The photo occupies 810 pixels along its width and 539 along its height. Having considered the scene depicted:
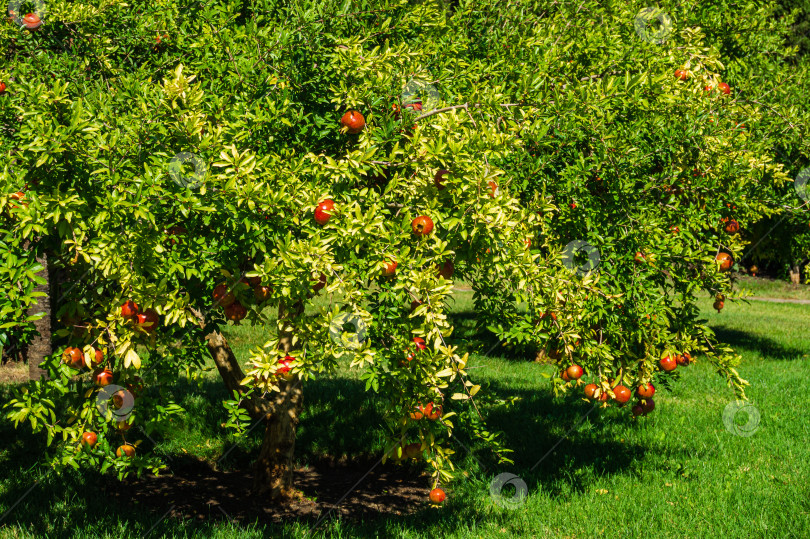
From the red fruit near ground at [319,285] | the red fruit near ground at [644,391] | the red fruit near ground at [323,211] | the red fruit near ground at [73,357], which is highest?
the red fruit near ground at [323,211]

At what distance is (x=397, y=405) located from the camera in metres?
3.61

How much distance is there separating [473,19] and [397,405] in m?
3.15

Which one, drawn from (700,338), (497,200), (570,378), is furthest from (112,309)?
(700,338)

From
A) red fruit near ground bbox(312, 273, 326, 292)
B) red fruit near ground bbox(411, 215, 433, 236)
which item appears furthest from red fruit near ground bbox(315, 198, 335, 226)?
red fruit near ground bbox(411, 215, 433, 236)

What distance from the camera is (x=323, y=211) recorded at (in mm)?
3244

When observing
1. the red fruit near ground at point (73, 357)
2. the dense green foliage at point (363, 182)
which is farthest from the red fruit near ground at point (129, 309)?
the red fruit near ground at point (73, 357)

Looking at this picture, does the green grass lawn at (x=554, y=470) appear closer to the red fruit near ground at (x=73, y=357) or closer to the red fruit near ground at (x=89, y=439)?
the red fruit near ground at (x=89, y=439)

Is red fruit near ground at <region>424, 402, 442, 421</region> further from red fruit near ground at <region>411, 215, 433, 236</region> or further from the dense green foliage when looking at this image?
red fruit near ground at <region>411, 215, 433, 236</region>

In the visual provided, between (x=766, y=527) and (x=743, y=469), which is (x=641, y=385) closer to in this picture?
(x=766, y=527)

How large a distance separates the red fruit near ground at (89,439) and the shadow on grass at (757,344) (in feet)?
39.3

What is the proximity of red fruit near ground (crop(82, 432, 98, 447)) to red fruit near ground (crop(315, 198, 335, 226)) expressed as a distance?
5.50ft

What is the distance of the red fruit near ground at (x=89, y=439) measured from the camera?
3.55 m

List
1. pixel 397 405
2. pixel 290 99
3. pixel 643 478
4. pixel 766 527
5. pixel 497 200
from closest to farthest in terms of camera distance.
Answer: pixel 497 200 → pixel 397 405 → pixel 290 99 → pixel 766 527 → pixel 643 478

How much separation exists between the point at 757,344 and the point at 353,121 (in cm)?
1292
